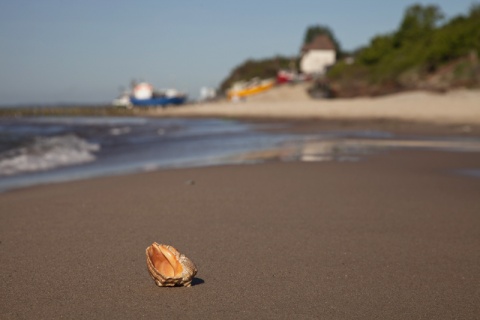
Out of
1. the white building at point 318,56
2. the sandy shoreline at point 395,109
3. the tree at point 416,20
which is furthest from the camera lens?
the white building at point 318,56

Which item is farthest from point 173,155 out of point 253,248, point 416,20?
point 416,20

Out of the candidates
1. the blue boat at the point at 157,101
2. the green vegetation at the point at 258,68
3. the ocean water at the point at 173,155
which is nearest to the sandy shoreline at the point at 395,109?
the ocean water at the point at 173,155

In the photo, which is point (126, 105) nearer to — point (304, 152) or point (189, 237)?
point (304, 152)

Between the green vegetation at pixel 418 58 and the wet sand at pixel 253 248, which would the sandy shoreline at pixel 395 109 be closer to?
the green vegetation at pixel 418 58

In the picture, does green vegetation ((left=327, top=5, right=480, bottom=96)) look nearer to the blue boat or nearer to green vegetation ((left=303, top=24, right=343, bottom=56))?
the blue boat

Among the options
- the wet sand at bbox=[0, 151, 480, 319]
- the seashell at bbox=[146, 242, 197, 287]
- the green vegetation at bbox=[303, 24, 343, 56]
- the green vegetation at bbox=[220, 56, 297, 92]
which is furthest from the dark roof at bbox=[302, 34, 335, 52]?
the seashell at bbox=[146, 242, 197, 287]

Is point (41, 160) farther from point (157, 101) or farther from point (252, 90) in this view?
point (157, 101)
